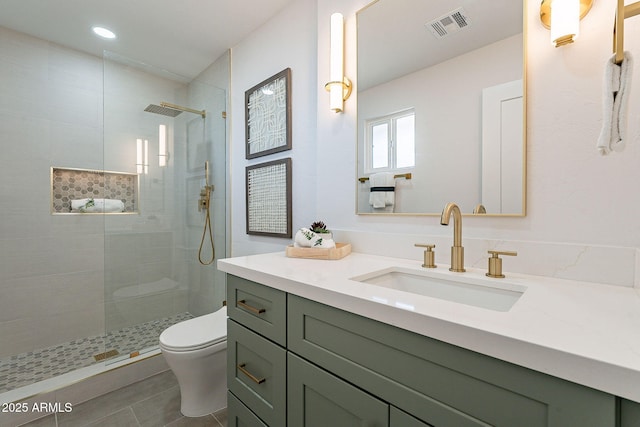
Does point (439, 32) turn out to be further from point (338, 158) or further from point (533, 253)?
point (533, 253)

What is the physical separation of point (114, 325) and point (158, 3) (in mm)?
2291

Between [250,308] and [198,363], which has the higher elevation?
[250,308]

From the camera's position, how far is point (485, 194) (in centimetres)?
107

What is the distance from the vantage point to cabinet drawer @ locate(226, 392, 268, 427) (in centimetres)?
108

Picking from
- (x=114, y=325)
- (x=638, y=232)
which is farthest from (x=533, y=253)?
(x=114, y=325)

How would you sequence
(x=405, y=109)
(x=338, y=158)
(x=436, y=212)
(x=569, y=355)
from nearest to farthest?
(x=569, y=355), (x=436, y=212), (x=405, y=109), (x=338, y=158)

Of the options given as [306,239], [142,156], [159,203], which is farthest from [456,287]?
[142,156]

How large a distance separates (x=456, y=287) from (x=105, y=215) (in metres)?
2.49

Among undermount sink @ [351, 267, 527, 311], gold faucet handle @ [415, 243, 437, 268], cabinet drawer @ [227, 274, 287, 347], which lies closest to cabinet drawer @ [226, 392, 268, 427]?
cabinet drawer @ [227, 274, 287, 347]

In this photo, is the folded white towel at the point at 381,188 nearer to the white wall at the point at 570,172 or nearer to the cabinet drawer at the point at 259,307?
the white wall at the point at 570,172

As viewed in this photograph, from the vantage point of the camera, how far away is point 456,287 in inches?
38.8

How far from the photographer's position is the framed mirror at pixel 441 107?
1021 mm

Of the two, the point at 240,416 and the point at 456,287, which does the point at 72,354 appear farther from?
the point at 456,287

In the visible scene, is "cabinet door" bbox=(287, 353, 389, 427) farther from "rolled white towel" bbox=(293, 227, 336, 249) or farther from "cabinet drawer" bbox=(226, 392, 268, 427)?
"rolled white towel" bbox=(293, 227, 336, 249)
